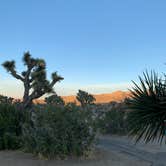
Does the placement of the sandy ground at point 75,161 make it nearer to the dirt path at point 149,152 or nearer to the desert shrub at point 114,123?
the dirt path at point 149,152

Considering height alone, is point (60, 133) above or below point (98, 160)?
above

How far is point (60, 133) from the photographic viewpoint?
12508 mm

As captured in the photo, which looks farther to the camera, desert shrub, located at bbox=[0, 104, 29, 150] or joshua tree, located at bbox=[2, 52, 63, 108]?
joshua tree, located at bbox=[2, 52, 63, 108]

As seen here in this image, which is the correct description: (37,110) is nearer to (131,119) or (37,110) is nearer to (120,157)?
(120,157)

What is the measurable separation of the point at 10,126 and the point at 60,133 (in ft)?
10.7

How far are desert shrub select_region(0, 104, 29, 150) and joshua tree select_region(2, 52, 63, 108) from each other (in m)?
7.10

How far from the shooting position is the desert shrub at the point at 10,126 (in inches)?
564

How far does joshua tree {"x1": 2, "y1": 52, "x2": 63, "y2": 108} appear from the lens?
23.3 meters

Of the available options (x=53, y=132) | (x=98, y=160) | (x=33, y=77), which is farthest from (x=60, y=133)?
(x=33, y=77)

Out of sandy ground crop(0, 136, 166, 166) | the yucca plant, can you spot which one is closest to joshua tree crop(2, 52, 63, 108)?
sandy ground crop(0, 136, 166, 166)

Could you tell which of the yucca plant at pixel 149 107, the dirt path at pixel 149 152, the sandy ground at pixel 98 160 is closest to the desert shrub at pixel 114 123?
the dirt path at pixel 149 152

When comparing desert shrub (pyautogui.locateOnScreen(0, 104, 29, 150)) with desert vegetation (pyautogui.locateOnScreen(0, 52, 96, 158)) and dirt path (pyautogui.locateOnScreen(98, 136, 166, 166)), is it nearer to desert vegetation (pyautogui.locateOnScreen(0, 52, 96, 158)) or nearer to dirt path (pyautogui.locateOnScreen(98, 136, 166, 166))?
desert vegetation (pyautogui.locateOnScreen(0, 52, 96, 158))

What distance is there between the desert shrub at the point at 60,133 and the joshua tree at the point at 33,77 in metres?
10.0

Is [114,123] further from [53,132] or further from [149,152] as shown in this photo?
[53,132]
